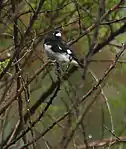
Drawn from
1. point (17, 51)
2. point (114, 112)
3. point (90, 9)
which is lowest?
point (17, 51)

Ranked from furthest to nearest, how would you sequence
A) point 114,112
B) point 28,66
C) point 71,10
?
point 114,112 < point 71,10 < point 28,66

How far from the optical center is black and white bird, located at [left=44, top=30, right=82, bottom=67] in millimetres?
4446

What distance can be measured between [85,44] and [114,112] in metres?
1.06

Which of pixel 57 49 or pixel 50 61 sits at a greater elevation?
pixel 57 49

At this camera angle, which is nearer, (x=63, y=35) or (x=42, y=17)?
(x=42, y=17)

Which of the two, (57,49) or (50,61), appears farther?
(57,49)

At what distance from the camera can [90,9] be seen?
4250 mm

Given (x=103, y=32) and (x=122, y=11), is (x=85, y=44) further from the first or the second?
(x=122, y=11)

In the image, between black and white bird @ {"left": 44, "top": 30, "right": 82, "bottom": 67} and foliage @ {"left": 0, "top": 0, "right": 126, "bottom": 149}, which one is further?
black and white bird @ {"left": 44, "top": 30, "right": 82, "bottom": 67}

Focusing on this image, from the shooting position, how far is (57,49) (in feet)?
15.4

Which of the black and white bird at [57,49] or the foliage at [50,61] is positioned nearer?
the foliage at [50,61]

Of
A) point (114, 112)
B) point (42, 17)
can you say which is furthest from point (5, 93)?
point (114, 112)

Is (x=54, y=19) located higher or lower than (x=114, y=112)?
higher

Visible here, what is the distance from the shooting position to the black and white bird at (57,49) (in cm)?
445
